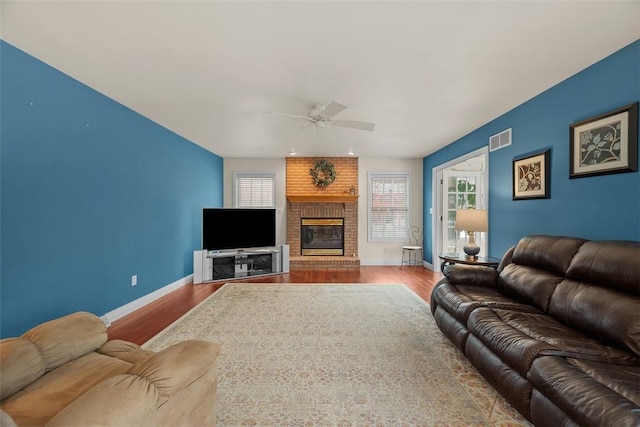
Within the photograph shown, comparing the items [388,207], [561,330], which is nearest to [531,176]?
[561,330]

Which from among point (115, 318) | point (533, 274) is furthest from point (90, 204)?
point (533, 274)

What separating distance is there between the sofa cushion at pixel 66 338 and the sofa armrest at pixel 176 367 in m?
0.55

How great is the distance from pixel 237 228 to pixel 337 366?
12.1ft

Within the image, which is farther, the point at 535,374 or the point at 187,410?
the point at 535,374

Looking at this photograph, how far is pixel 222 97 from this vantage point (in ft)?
9.74

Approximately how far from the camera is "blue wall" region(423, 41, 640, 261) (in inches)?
83.1

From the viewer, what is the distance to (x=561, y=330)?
5.83 ft

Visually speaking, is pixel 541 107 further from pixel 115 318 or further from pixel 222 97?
pixel 115 318

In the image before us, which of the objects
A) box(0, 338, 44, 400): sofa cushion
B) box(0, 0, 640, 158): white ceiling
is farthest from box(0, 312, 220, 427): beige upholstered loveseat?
box(0, 0, 640, 158): white ceiling

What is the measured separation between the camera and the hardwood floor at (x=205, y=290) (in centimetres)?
289

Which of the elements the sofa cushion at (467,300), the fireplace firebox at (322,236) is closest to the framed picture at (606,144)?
the sofa cushion at (467,300)

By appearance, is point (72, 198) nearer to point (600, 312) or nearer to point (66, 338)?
point (66, 338)

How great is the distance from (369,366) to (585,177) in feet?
8.29

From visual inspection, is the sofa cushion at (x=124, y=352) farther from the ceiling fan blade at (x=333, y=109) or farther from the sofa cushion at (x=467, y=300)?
the ceiling fan blade at (x=333, y=109)
